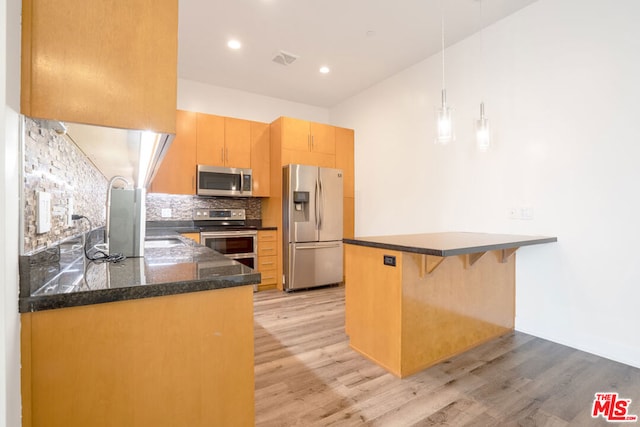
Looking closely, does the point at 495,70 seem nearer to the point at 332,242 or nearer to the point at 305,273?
the point at 332,242

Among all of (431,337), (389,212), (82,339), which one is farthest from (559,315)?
(82,339)

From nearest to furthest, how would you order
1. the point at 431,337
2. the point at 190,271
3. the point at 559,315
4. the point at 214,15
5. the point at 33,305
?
the point at 33,305 → the point at 190,271 → the point at 431,337 → the point at 559,315 → the point at 214,15

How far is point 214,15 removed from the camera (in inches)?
112

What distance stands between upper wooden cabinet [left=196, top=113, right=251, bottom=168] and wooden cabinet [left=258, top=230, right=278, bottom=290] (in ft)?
3.51

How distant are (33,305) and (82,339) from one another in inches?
6.1

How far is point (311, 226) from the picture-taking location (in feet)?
13.9

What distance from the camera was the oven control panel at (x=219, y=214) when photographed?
4285 millimetres

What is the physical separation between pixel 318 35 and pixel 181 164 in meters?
2.31

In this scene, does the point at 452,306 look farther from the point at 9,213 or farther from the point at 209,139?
the point at 209,139

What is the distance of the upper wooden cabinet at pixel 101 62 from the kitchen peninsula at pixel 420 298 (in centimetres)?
156

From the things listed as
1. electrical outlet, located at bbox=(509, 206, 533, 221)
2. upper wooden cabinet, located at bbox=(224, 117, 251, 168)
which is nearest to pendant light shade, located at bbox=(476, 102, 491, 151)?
electrical outlet, located at bbox=(509, 206, 533, 221)

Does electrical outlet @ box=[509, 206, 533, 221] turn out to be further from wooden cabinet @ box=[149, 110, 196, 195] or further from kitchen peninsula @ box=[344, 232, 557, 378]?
wooden cabinet @ box=[149, 110, 196, 195]

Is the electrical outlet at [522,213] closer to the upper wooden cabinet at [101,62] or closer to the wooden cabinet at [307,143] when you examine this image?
the wooden cabinet at [307,143]

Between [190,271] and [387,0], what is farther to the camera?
[387,0]
